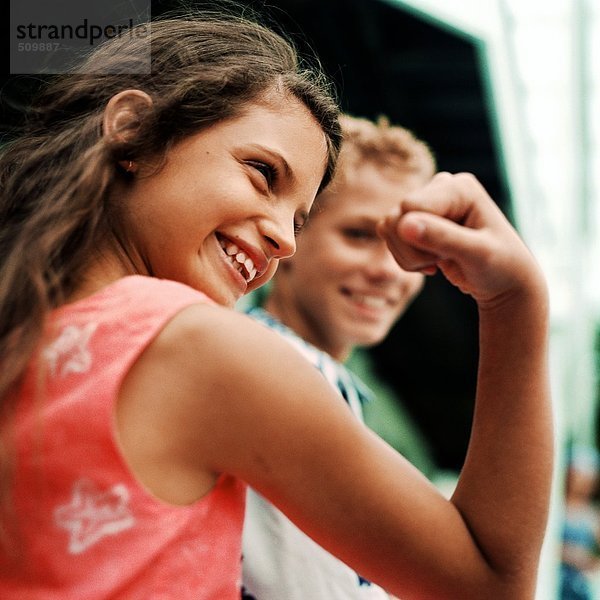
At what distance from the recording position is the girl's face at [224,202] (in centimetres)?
98

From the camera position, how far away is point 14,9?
2.33 metres

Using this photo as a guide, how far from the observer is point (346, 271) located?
187 cm

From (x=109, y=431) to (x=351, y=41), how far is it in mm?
5346

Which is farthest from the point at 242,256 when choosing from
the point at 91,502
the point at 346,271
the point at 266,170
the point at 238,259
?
the point at 346,271

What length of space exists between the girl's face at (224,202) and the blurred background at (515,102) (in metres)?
1.52

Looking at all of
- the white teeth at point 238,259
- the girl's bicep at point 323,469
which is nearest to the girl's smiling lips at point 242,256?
the white teeth at point 238,259

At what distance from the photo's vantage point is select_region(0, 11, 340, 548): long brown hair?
2.83 feet

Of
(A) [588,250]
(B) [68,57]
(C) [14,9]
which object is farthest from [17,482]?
(A) [588,250]

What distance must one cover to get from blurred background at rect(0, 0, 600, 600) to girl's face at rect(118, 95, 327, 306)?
1.52m

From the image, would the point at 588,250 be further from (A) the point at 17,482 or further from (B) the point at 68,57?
(A) the point at 17,482

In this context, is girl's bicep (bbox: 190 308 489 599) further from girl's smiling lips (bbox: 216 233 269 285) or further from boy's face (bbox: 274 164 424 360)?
boy's face (bbox: 274 164 424 360)

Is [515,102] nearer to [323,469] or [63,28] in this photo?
[63,28]

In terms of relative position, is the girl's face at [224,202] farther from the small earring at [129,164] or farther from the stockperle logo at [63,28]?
the stockperle logo at [63,28]

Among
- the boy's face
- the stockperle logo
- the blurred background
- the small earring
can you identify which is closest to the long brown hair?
the small earring
